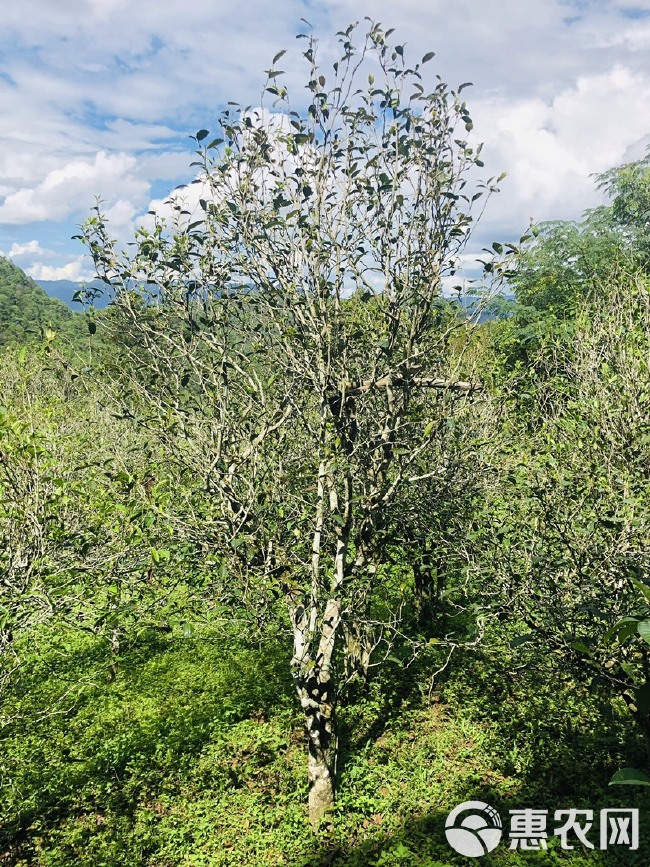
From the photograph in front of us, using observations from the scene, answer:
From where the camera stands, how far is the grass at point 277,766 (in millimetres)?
5621

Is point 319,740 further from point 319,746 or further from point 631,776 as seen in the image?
point 631,776

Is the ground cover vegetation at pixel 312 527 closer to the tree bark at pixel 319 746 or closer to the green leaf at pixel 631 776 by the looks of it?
the tree bark at pixel 319 746

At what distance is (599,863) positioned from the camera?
5.09 meters

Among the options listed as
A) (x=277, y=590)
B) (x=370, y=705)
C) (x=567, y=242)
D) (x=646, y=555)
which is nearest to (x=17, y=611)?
(x=277, y=590)

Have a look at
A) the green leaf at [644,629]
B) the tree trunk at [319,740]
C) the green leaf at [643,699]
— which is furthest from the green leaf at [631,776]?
the tree trunk at [319,740]

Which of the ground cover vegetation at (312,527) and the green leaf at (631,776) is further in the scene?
the ground cover vegetation at (312,527)

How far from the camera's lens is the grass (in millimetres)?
5621

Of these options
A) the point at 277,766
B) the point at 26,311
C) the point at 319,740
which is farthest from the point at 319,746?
the point at 26,311

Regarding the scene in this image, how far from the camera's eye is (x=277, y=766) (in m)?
6.76

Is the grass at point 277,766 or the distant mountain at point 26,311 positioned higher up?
the distant mountain at point 26,311

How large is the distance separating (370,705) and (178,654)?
3828 millimetres

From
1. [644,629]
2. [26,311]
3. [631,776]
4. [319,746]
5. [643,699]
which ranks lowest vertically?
[319,746]

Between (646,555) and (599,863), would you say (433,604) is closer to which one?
(599,863)

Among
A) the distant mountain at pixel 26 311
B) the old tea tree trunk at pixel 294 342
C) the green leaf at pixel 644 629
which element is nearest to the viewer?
the green leaf at pixel 644 629
